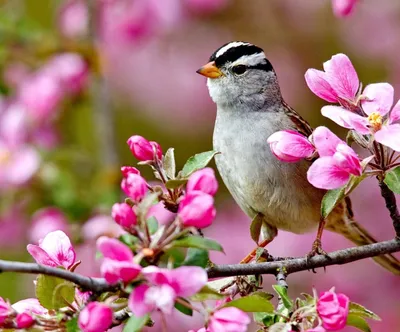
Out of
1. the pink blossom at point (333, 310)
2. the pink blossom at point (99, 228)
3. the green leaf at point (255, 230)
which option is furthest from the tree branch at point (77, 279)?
the pink blossom at point (99, 228)

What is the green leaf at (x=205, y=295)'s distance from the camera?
1.45 metres

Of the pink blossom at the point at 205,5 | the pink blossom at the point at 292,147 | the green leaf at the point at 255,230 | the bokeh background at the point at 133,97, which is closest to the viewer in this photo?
the pink blossom at the point at 292,147

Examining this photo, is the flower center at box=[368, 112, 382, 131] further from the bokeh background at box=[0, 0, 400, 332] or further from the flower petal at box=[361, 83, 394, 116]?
the bokeh background at box=[0, 0, 400, 332]

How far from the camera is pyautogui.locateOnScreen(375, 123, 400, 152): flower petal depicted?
1.58 meters

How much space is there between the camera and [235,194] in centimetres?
254

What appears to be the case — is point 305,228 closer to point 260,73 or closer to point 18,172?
point 260,73

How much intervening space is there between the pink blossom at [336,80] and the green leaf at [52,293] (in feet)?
2.06

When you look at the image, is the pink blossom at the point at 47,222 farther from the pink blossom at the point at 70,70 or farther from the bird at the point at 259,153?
the bird at the point at 259,153

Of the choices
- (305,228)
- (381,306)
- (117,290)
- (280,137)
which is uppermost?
(280,137)

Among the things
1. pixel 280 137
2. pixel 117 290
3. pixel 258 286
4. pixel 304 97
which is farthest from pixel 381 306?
pixel 117 290

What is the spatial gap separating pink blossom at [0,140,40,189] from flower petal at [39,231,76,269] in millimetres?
1599

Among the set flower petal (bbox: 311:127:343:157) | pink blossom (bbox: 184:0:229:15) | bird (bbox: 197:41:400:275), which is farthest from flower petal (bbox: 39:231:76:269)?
pink blossom (bbox: 184:0:229:15)

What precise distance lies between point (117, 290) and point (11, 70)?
110 inches

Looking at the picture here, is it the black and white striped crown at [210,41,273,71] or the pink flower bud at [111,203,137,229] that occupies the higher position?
the black and white striped crown at [210,41,273,71]
